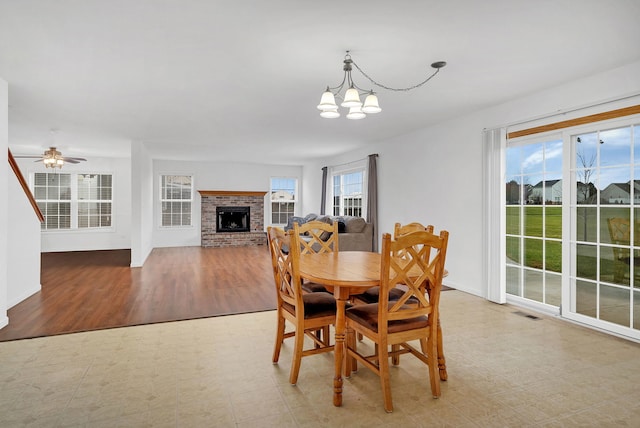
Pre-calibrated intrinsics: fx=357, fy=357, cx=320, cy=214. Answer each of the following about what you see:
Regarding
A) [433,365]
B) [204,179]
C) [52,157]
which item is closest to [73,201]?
[52,157]

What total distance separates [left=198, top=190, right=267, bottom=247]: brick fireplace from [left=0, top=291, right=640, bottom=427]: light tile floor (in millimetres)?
7109

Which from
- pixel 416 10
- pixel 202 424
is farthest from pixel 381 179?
pixel 202 424

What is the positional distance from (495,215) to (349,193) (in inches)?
180

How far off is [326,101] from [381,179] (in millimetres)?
4540

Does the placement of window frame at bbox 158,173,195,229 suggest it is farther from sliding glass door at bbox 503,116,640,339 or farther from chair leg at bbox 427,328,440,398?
chair leg at bbox 427,328,440,398

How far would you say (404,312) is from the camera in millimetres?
2215

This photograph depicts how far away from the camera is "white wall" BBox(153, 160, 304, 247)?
10.1 metres

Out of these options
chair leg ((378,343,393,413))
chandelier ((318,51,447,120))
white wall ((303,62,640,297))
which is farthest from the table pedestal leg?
white wall ((303,62,640,297))

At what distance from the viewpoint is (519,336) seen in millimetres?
3324

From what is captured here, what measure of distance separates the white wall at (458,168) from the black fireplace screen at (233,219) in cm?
514

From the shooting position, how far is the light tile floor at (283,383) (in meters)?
2.05

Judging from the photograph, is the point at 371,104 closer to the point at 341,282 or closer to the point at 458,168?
the point at 341,282

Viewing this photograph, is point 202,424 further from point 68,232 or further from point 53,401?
point 68,232

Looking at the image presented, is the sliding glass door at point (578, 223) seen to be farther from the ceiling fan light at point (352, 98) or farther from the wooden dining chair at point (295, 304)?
the wooden dining chair at point (295, 304)
